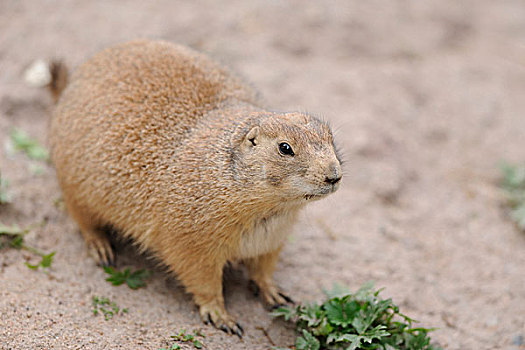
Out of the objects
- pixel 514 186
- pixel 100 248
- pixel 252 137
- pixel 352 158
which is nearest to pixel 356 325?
pixel 252 137

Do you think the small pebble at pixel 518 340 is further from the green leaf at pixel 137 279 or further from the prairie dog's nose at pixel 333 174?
the green leaf at pixel 137 279

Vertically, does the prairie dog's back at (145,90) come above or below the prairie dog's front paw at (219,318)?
above

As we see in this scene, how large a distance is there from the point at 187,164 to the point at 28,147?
236 cm

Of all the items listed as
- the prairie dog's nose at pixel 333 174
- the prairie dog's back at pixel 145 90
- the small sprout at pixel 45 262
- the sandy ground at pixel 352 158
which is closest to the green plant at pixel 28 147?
the sandy ground at pixel 352 158

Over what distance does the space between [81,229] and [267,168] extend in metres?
2.09

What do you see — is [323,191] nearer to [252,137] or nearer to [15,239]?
[252,137]

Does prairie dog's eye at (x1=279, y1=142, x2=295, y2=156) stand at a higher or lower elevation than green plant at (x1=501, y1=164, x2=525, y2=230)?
lower

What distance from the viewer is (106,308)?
4062 millimetres

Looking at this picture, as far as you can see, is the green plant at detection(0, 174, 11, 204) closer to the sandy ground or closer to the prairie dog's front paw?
the sandy ground

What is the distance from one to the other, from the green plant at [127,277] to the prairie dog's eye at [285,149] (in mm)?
1718

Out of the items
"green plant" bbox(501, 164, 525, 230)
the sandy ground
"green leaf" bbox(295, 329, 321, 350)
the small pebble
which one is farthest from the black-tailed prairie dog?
"green plant" bbox(501, 164, 525, 230)

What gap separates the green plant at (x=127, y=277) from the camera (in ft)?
14.3

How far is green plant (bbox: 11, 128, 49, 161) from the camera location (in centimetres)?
548

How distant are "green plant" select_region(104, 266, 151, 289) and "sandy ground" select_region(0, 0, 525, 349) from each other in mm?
66
